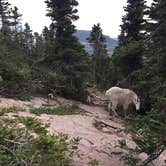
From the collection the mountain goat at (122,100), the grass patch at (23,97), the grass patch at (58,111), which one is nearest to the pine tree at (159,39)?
the mountain goat at (122,100)

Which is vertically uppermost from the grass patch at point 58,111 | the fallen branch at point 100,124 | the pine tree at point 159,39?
the pine tree at point 159,39

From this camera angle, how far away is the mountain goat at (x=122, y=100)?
58.4 feet

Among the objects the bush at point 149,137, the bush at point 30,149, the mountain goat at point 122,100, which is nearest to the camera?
the bush at point 30,149

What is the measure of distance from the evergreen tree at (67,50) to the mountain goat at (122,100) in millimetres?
2705

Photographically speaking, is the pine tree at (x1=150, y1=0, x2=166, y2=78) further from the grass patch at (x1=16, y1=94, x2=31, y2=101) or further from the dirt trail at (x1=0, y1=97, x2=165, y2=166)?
the grass patch at (x1=16, y1=94, x2=31, y2=101)

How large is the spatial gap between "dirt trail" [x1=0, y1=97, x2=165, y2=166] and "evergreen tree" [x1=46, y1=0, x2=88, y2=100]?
10.8 feet

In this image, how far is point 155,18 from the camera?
18094 millimetres

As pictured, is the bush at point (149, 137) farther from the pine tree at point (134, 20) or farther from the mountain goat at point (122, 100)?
the pine tree at point (134, 20)

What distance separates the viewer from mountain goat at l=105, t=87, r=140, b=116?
58.4 ft

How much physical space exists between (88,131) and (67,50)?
8.40 metres

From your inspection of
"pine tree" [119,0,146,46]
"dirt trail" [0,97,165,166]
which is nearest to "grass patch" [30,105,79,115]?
"dirt trail" [0,97,165,166]

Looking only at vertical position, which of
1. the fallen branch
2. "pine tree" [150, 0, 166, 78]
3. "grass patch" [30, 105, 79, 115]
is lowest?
the fallen branch

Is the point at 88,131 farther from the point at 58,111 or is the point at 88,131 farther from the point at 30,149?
the point at 30,149

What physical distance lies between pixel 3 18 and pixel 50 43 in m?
26.1
